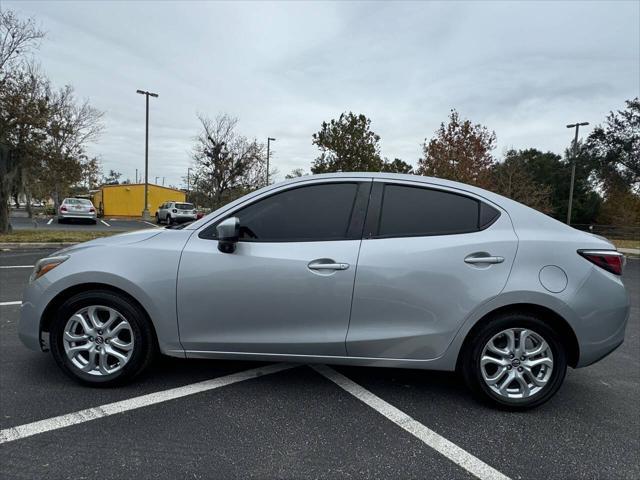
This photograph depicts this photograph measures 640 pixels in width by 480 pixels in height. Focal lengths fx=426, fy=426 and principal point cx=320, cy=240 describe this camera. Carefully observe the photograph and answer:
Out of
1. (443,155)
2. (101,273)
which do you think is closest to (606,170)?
(443,155)

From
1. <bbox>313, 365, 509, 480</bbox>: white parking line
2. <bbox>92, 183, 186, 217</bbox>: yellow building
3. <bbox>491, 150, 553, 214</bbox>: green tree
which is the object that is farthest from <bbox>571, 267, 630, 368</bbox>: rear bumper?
<bbox>92, 183, 186, 217</bbox>: yellow building

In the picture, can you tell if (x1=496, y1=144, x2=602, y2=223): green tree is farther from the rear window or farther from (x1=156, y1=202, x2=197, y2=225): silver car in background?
the rear window

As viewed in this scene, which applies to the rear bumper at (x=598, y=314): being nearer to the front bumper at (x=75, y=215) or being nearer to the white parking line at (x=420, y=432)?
the white parking line at (x=420, y=432)

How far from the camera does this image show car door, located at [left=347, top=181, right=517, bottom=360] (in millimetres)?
2816

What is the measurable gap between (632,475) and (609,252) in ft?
4.46

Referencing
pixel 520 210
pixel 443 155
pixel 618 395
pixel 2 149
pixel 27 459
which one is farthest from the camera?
pixel 443 155

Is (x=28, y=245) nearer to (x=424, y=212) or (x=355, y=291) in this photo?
(x=355, y=291)

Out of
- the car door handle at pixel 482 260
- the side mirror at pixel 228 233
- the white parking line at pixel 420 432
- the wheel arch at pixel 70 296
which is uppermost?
the side mirror at pixel 228 233

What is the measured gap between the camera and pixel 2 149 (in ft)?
45.6

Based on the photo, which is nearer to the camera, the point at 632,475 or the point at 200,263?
the point at 632,475

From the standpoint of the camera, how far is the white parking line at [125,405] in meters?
2.54

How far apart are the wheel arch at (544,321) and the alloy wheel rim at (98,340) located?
2396 millimetres

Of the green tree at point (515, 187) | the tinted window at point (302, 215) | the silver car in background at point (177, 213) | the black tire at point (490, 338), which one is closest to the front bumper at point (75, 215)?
the silver car in background at point (177, 213)

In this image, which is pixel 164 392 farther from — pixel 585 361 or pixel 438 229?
pixel 585 361
